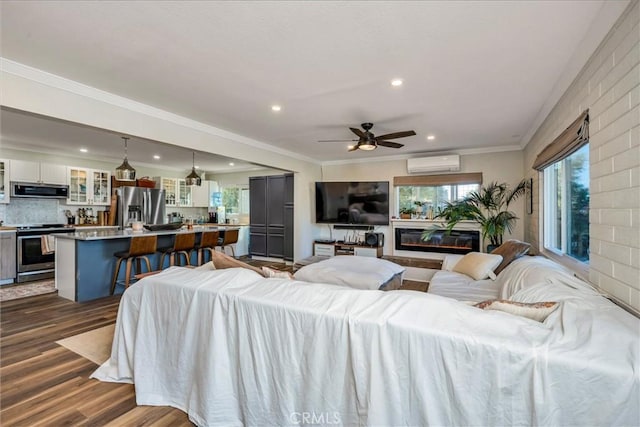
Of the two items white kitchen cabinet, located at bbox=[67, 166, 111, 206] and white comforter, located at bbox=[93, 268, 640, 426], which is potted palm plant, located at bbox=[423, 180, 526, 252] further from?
white kitchen cabinet, located at bbox=[67, 166, 111, 206]

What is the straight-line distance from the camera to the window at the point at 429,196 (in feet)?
19.8

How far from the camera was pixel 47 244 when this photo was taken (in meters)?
5.20

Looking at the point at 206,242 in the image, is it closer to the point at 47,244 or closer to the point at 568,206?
the point at 47,244

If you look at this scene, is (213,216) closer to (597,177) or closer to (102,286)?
(102,286)

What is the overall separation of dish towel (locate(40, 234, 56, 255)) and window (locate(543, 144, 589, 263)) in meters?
7.34

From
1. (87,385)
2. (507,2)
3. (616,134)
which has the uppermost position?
(507,2)

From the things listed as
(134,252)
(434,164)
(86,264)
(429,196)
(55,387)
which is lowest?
(55,387)

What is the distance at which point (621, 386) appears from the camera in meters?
0.94

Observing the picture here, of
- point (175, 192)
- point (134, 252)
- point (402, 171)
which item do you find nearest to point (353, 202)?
point (402, 171)

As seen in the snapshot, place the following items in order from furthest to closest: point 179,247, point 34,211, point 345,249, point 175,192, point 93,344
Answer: point 175,192
point 345,249
point 34,211
point 179,247
point 93,344

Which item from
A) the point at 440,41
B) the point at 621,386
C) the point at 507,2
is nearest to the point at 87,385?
the point at 621,386

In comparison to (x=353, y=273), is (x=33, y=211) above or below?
above

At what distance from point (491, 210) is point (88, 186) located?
819cm

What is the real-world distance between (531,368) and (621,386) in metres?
0.24
